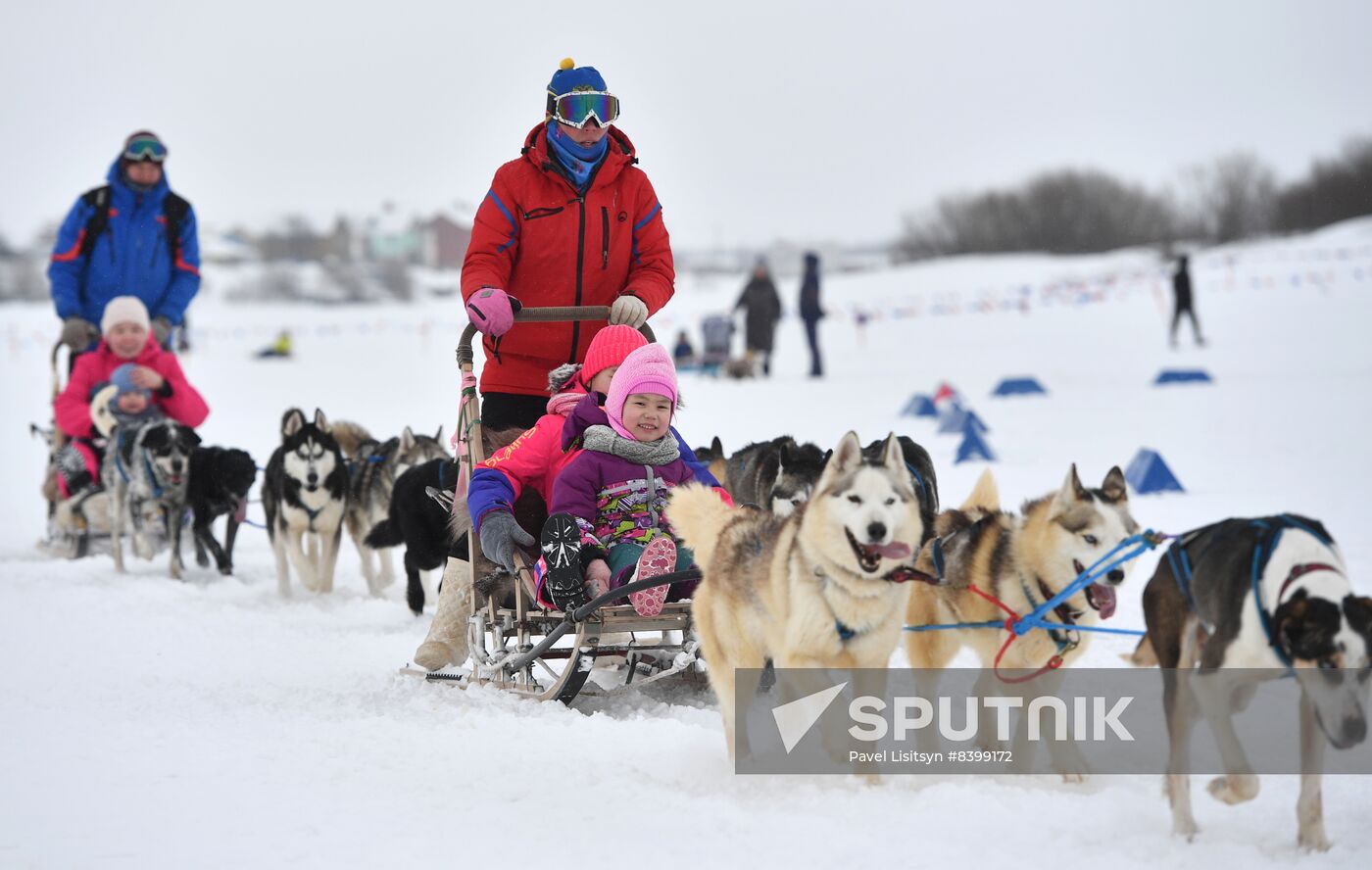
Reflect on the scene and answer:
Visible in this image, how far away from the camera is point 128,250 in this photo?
812cm

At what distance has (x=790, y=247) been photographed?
55.6 metres

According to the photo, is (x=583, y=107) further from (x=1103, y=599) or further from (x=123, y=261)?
(x=123, y=261)

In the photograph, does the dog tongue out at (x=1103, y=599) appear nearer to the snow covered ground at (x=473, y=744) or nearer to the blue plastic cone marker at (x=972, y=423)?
the snow covered ground at (x=473, y=744)

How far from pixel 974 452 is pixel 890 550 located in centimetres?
726

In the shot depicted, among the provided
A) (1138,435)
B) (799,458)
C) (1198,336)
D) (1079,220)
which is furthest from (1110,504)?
(1079,220)

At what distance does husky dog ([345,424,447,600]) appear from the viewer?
24.8 feet

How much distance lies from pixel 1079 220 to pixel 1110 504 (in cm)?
4604

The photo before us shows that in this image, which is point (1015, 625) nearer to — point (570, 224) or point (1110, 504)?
point (1110, 504)

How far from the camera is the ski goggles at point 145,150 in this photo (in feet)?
26.1

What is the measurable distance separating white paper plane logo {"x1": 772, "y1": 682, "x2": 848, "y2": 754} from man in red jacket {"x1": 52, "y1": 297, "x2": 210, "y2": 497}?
562 centimetres

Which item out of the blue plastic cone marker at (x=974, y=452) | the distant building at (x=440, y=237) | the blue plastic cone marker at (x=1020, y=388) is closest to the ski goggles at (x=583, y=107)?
the blue plastic cone marker at (x=974, y=452)

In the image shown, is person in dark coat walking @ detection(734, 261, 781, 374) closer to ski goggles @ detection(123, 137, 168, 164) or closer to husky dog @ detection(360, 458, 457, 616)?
ski goggles @ detection(123, 137, 168, 164)

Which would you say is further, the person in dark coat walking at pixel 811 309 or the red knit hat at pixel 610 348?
the person in dark coat walking at pixel 811 309

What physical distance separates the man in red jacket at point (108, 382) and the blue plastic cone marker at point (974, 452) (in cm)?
535
